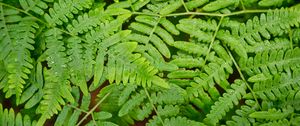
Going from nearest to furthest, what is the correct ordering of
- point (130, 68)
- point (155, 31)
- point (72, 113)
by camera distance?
point (130, 68) < point (155, 31) < point (72, 113)

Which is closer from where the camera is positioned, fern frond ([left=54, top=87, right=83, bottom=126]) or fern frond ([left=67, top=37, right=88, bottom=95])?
fern frond ([left=67, top=37, right=88, bottom=95])

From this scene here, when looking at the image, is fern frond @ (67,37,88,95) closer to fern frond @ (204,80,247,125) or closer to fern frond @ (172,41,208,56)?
fern frond @ (172,41,208,56)

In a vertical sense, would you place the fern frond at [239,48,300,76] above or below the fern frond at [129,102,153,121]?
above

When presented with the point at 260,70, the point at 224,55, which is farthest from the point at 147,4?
the point at 260,70

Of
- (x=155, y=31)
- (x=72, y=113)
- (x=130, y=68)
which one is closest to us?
(x=130, y=68)

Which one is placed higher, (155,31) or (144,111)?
(155,31)

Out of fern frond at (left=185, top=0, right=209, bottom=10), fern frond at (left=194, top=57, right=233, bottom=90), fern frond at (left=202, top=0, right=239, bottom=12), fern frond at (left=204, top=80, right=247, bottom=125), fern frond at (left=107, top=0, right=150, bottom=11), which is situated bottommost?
fern frond at (left=204, top=80, right=247, bottom=125)

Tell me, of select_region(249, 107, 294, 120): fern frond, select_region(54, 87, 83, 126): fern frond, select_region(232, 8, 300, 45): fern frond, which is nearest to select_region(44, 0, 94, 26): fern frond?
select_region(54, 87, 83, 126): fern frond

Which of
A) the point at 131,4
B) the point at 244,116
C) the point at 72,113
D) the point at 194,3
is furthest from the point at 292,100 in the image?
the point at 72,113

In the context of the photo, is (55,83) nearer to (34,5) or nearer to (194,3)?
(34,5)
